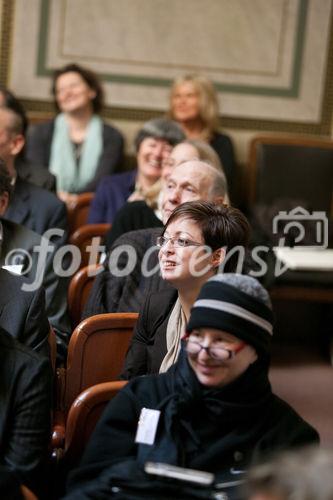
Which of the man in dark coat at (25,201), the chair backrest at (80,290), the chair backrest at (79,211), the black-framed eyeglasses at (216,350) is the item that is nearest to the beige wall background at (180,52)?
the chair backrest at (79,211)

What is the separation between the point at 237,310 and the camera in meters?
1.93

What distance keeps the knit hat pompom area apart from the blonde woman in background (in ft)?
11.6

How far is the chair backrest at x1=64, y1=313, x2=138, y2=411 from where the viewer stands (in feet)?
8.66

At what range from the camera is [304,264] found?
4.80m

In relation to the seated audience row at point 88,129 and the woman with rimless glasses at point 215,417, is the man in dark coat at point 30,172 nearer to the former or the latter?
the seated audience row at point 88,129

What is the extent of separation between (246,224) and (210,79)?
3269 mm

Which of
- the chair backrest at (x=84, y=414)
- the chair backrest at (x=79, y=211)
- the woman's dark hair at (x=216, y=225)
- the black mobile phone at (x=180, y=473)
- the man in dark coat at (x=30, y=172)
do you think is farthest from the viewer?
the chair backrest at (x=79, y=211)

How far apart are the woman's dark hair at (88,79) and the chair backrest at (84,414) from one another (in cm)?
349

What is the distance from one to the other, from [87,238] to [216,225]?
1514 millimetres

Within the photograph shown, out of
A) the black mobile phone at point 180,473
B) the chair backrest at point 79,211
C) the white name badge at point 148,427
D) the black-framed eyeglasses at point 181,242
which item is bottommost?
the black mobile phone at point 180,473

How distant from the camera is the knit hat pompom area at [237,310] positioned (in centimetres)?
192

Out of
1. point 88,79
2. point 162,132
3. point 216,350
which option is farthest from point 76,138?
point 216,350

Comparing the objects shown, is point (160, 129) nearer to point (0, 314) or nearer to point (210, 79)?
point (210, 79)

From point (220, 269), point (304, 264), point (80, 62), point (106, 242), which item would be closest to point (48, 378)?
point (220, 269)
